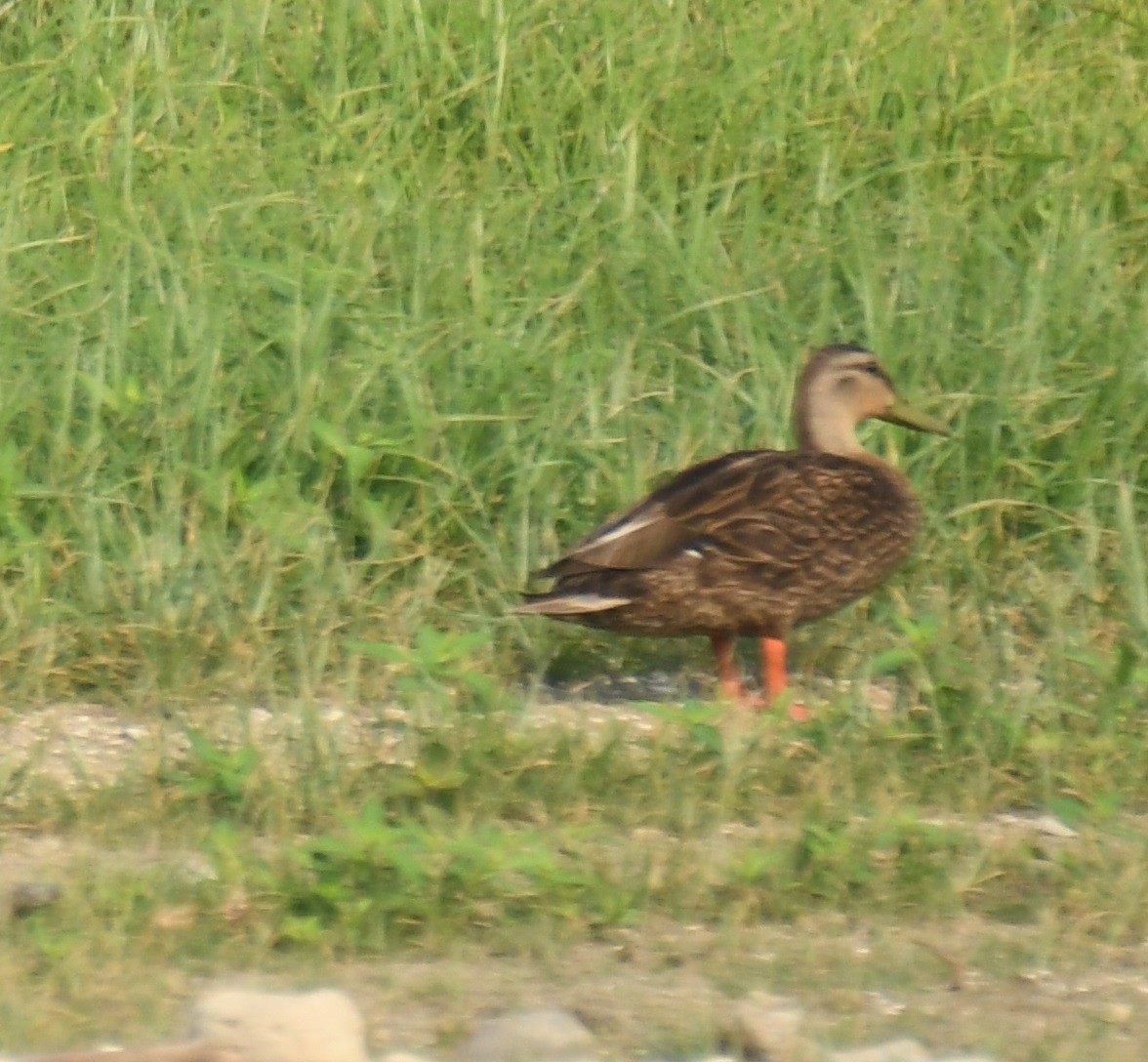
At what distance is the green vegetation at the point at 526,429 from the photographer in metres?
3.99

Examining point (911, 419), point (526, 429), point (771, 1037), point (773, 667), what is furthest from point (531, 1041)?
point (911, 419)

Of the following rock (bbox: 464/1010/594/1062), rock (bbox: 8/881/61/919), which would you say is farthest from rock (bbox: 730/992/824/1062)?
rock (bbox: 8/881/61/919)

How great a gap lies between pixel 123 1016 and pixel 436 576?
84.8 inches

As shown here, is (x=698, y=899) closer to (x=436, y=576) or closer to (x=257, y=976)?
(x=257, y=976)

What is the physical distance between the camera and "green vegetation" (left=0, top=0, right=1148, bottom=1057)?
13.1 feet

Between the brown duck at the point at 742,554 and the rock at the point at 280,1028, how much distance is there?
7.07 feet

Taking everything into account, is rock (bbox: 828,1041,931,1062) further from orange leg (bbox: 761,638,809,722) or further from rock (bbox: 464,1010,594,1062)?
orange leg (bbox: 761,638,809,722)

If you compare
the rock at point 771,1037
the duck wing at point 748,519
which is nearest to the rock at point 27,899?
the rock at point 771,1037

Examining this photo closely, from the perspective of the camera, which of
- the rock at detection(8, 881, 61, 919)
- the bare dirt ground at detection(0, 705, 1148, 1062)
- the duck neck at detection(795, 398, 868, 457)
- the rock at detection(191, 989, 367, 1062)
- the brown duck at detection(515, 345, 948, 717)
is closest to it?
the rock at detection(191, 989, 367, 1062)

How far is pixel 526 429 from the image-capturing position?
568 cm

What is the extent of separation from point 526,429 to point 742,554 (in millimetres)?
704

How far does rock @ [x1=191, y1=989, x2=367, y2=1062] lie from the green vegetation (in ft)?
1.28

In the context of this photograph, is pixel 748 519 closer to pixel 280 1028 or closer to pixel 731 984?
pixel 731 984

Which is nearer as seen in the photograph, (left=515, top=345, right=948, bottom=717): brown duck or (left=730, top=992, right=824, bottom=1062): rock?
(left=730, top=992, right=824, bottom=1062): rock
